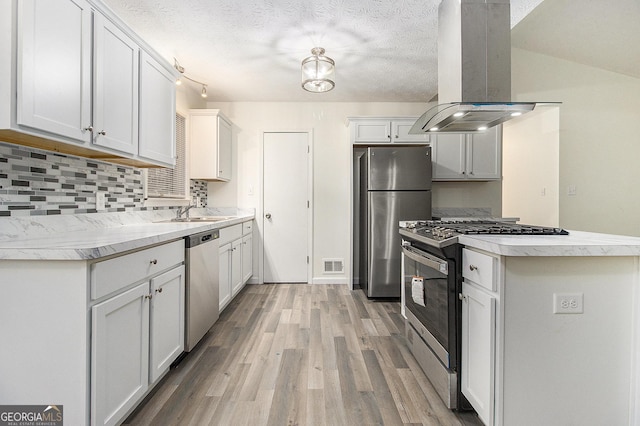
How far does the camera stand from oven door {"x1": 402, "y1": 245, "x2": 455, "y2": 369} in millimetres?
1662

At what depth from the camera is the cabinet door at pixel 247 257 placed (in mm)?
Answer: 3658

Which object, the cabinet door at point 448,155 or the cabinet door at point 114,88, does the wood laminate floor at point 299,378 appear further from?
the cabinet door at point 448,155

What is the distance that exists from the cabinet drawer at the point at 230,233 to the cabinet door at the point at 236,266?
70mm

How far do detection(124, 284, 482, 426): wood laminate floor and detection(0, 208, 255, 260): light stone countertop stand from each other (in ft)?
2.97

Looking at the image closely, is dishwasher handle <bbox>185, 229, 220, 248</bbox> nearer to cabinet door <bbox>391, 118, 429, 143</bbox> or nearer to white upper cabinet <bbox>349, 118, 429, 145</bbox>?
white upper cabinet <bbox>349, 118, 429, 145</bbox>

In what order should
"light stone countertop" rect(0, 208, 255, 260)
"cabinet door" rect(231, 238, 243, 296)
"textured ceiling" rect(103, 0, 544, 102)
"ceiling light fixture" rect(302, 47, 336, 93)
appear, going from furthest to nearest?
"cabinet door" rect(231, 238, 243, 296) → "ceiling light fixture" rect(302, 47, 336, 93) → "textured ceiling" rect(103, 0, 544, 102) → "light stone countertop" rect(0, 208, 255, 260)

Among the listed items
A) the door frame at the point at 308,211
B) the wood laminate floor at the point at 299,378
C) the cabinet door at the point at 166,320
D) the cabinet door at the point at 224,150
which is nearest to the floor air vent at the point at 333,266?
the door frame at the point at 308,211

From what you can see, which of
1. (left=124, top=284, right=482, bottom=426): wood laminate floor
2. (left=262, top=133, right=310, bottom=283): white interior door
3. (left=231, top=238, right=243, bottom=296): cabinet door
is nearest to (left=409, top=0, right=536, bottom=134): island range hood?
(left=124, top=284, right=482, bottom=426): wood laminate floor

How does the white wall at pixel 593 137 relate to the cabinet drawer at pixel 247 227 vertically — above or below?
above

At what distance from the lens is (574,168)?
377cm

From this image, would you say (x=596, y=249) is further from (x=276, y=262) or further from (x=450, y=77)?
(x=276, y=262)

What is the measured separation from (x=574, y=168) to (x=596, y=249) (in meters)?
3.27

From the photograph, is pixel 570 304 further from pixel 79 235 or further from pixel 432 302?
pixel 79 235

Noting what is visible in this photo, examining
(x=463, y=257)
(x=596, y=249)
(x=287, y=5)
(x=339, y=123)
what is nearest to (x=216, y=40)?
(x=287, y=5)
